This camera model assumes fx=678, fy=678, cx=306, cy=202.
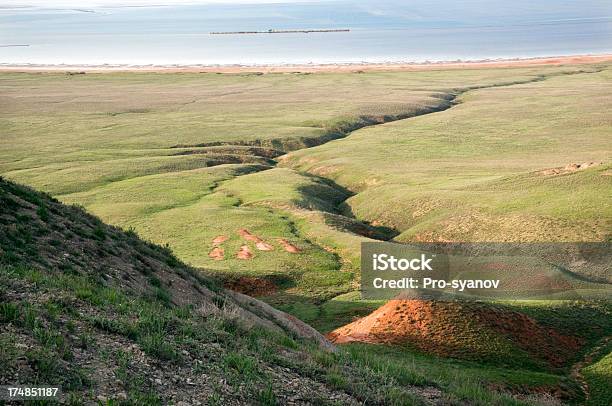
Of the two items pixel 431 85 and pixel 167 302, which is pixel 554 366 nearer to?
pixel 167 302

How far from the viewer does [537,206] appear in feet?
188

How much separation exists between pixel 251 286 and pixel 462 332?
16745 mm

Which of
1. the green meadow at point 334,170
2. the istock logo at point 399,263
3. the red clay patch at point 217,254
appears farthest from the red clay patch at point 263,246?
the istock logo at point 399,263

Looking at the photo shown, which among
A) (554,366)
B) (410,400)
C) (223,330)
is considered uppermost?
(223,330)

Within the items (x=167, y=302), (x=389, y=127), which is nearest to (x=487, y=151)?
(x=389, y=127)

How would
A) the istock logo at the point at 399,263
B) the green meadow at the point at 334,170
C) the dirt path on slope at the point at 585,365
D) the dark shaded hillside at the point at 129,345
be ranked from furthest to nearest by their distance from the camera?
the green meadow at the point at 334,170 → the istock logo at the point at 399,263 → the dirt path on slope at the point at 585,365 → the dark shaded hillside at the point at 129,345

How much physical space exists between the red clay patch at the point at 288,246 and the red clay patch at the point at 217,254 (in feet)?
15.7

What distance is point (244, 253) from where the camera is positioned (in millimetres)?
51906

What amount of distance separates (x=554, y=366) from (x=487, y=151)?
217 ft

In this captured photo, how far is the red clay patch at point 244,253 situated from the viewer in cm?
5119

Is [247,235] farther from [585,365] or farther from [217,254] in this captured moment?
[585,365]

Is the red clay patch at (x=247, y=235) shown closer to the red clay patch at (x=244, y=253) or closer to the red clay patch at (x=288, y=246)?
the red clay patch at (x=244, y=253)

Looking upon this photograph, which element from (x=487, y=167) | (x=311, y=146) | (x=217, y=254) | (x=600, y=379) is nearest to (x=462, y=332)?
(x=600, y=379)

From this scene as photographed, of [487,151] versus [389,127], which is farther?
[389,127]
